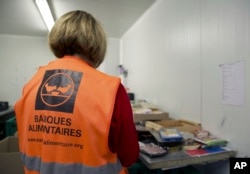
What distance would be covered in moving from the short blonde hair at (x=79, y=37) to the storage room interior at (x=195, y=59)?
3.39ft

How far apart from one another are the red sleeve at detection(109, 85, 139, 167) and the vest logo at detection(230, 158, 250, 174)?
95 centimetres

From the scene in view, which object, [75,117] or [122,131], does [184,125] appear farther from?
[75,117]

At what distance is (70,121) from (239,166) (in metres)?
1.29

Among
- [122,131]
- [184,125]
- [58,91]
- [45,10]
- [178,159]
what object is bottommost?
[178,159]

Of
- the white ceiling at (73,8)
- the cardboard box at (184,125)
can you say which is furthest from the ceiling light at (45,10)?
the cardboard box at (184,125)

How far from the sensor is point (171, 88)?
8.25ft

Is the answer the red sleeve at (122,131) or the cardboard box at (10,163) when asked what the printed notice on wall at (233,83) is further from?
the cardboard box at (10,163)

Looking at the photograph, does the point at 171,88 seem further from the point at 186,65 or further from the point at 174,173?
the point at 174,173

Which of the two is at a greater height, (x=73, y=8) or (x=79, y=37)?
(x=73, y=8)

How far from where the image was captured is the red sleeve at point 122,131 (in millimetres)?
807

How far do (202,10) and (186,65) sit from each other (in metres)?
0.55

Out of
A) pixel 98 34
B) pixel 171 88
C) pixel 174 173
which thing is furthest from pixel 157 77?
pixel 98 34

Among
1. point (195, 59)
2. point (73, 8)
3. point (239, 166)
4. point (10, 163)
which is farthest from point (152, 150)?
point (73, 8)

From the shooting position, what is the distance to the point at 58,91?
82 cm
